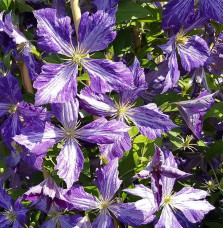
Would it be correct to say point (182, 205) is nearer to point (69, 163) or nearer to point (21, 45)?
point (69, 163)

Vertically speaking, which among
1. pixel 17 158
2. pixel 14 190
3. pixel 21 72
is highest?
pixel 21 72

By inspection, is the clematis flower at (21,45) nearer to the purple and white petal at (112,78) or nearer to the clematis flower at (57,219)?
the purple and white petal at (112,78)

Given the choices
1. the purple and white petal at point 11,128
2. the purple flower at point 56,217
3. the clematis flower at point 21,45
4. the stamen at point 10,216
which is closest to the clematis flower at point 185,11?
the clematis flower at point 21,45

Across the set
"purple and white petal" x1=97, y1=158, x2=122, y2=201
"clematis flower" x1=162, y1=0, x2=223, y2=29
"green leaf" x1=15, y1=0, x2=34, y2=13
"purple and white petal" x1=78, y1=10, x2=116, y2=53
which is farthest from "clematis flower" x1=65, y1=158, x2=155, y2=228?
"green leaf" x1=15, y1=0, x2=34, y2=13

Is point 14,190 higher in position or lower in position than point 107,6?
lower

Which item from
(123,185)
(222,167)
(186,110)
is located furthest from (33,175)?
(222,167)

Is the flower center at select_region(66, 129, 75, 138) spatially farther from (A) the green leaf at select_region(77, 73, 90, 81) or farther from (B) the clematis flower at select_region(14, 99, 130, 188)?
(A) the green leaf at select_region(77, 73, 90, 81)

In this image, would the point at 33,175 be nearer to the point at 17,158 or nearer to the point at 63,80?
the point at 17,158
